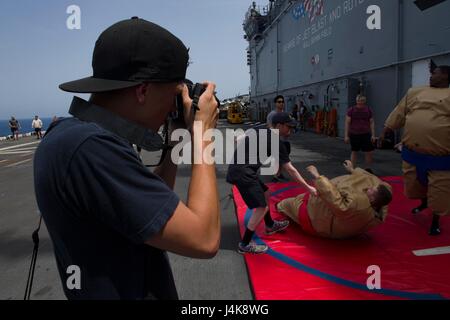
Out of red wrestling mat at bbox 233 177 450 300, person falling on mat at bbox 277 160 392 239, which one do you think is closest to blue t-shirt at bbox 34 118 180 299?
red wrestling mat at bbox 233 177 450 300

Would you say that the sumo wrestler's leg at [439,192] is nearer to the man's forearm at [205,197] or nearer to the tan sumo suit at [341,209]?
the tan sumo suit at [341,209]

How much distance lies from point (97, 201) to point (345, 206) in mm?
3426

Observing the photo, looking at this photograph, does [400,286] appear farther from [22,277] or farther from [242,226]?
[22,277]

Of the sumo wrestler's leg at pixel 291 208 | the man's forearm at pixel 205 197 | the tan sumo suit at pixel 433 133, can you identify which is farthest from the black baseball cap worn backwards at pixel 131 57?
the tan sumo suit at pixel 433 133

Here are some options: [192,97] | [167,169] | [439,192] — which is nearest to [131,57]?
[192,97]

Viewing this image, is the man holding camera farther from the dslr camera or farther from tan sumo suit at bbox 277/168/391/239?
tan sumo suit at bbox 277/168/391/239

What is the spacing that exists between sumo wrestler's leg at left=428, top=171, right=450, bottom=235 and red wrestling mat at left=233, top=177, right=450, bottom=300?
0.39 metres

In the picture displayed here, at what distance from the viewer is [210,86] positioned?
1.23m

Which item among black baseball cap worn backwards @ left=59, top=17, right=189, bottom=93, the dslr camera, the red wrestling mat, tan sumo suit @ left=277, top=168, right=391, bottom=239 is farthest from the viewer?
tan sumo suit @ left=277, top=168, right=391, bottom=239

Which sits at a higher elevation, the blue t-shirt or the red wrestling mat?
the blue t-shirt

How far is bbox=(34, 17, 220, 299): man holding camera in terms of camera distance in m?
0.90
